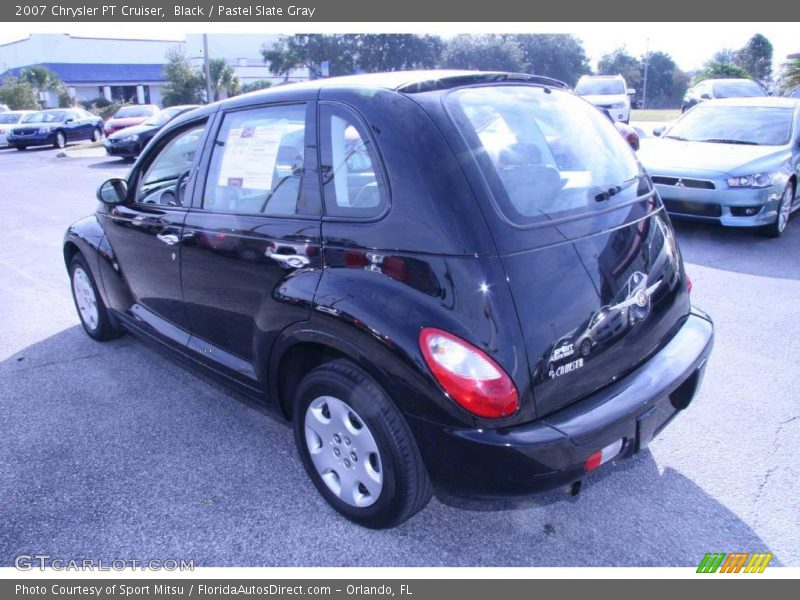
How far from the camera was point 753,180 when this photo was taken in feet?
21.7

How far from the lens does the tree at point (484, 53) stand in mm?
54188

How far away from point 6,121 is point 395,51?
3627 centimetres

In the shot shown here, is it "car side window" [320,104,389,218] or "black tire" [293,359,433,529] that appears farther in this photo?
"car side window" [320,104,389,218]

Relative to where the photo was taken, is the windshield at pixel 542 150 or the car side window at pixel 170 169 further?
the car side window at pixel 170 169

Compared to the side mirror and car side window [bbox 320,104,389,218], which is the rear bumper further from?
the side mirror

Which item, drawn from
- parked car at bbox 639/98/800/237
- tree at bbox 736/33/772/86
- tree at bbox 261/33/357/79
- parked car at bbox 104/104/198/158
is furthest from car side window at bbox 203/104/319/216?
tree at bbox 736/33/772/86

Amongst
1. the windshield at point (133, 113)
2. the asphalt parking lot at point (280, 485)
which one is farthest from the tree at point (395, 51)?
the asphalt parking lot at point (280, 485)

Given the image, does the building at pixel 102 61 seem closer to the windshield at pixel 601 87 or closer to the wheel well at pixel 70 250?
the windshield at pixel 601 87

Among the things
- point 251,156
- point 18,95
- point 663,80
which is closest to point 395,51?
point 18,95

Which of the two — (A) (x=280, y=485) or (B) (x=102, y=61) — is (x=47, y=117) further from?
(B) (x=102, y=61)

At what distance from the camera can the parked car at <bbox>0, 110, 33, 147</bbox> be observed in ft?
83.5

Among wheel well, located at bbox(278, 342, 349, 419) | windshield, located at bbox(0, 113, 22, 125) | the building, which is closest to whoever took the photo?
wheel well, located at bbox(278, 342, 349, 419)

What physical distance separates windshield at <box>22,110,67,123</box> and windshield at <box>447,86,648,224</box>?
2585 centimetres

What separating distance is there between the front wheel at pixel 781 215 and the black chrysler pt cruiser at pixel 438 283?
470cm
